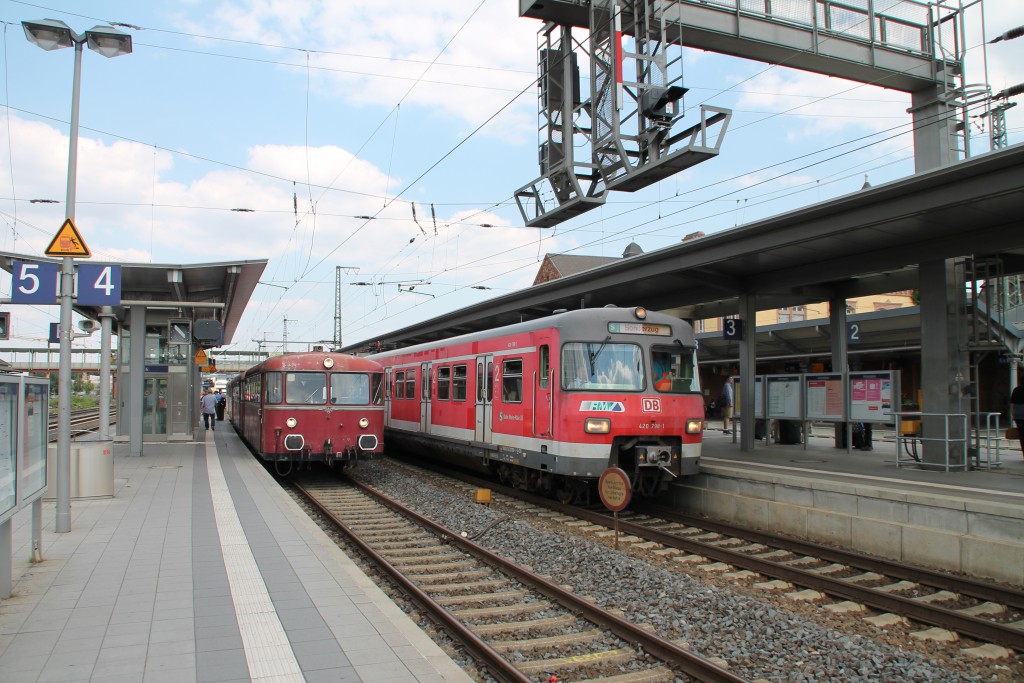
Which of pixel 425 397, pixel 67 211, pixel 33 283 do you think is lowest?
pixel 425 397

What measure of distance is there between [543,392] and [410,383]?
8.16 m

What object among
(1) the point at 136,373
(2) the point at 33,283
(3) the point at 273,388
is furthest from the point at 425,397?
(2) the point at 33,283

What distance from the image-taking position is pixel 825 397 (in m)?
15.0

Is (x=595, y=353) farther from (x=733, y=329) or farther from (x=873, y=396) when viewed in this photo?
(x=733, y=329)

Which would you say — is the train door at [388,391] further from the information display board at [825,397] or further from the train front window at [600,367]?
the information display board at [825,397]

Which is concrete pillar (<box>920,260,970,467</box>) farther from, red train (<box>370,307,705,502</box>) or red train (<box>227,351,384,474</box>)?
red train (<box>227,351,384,474</box>)

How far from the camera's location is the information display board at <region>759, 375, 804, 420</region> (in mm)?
15585

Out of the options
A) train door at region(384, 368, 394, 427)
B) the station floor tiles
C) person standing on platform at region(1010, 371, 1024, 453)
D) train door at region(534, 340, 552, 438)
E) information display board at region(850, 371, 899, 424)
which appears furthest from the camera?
train door at region(384, 368, 394, 427)

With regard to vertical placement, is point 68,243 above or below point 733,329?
above

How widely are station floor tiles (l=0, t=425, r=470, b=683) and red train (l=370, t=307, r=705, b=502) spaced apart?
3.79 metres

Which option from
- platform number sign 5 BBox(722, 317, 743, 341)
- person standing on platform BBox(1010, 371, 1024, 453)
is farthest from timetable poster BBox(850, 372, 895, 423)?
platform number sign 5 BBox(722, 317, 743, 341)

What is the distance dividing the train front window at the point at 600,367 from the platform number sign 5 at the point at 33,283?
671 cm

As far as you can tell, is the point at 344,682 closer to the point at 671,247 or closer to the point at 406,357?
the point at 671,247

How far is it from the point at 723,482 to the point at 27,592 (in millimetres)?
9289
